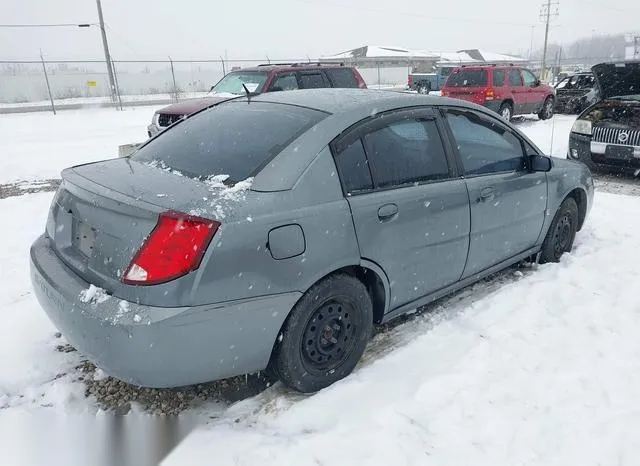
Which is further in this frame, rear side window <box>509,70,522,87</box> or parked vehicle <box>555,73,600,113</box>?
parked vehicle <box>555,73,600,113</box>

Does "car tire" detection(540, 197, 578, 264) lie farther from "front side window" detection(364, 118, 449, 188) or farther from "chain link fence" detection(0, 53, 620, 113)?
"chain link fence" detection(0, 53, 620, 113)

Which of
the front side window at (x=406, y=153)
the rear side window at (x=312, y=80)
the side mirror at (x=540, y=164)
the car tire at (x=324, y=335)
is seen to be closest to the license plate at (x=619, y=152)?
the side mirror at (x=540, y=164)

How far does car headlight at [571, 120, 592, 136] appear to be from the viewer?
26.5 ft

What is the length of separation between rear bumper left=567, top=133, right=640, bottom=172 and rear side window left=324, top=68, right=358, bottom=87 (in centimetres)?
438

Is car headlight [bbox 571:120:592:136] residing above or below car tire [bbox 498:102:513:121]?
above

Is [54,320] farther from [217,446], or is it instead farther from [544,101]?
[544,101]

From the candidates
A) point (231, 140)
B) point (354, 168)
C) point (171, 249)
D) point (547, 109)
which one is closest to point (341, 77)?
point (231, 140)

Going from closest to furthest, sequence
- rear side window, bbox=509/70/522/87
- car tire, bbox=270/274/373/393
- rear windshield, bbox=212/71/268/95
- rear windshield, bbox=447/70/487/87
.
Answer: car tire, bbox=270/274/373/393
rear windshield, bbox=212/71/268/95
rear windshield, bbox=447/70/487/87
rear side window, bbox=509/70/522/87

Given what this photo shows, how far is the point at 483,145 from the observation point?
3.78 metres

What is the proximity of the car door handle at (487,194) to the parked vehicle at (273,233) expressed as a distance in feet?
0.09

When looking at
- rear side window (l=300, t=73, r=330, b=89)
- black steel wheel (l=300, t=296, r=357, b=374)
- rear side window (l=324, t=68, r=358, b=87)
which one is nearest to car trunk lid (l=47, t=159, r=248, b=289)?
black steel wheel (l=300, t=296, r=357, b=374)

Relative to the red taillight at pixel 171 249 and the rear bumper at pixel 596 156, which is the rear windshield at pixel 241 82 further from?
the red taillight at pixel 171 249

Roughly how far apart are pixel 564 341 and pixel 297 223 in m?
2.01

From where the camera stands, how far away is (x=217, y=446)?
2473 millimetres
